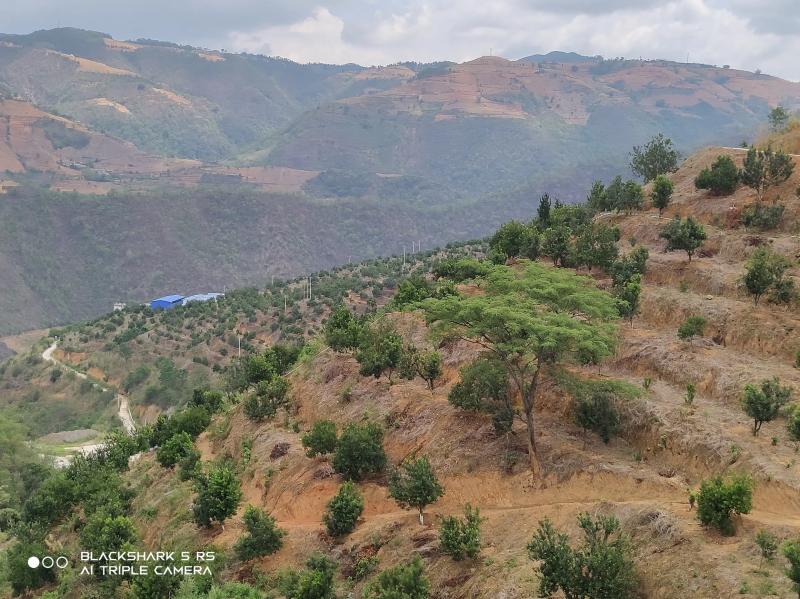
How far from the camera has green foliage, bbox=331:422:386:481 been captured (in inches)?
763

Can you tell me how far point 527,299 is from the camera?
1708 cm

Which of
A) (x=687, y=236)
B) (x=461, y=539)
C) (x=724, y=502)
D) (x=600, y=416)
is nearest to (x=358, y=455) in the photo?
(x=461, y=539)

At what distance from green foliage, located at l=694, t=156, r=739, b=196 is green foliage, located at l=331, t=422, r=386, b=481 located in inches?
951

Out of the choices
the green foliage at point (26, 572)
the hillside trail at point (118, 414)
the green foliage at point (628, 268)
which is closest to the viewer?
the green foliage at point (26, 572)

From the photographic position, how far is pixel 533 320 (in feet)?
51.2

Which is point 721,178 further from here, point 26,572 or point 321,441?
point 26,572

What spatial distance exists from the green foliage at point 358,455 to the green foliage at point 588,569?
7.68 meters

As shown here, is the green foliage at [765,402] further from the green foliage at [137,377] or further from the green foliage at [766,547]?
the green foliage at [137,377]

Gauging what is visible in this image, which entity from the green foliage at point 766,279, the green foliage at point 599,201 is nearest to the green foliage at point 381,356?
the green foliage at point 766,279

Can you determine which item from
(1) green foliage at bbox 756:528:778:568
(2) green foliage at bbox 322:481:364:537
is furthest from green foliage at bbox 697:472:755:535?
(2) green foliage at bbox 322:481:364:537

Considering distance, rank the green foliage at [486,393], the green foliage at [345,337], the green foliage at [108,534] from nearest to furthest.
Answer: the green foliage at [486,393]
the green foliage at [108,534]
the green foliage at [345,337]

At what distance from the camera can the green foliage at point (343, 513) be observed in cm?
1727

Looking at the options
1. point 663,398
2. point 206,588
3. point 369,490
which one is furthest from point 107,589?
point 663,398

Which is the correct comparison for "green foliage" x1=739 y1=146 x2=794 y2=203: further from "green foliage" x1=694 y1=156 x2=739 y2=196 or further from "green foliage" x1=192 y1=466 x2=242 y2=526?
"green foliage" x1=192 y1=466 x2=242 y2=526
